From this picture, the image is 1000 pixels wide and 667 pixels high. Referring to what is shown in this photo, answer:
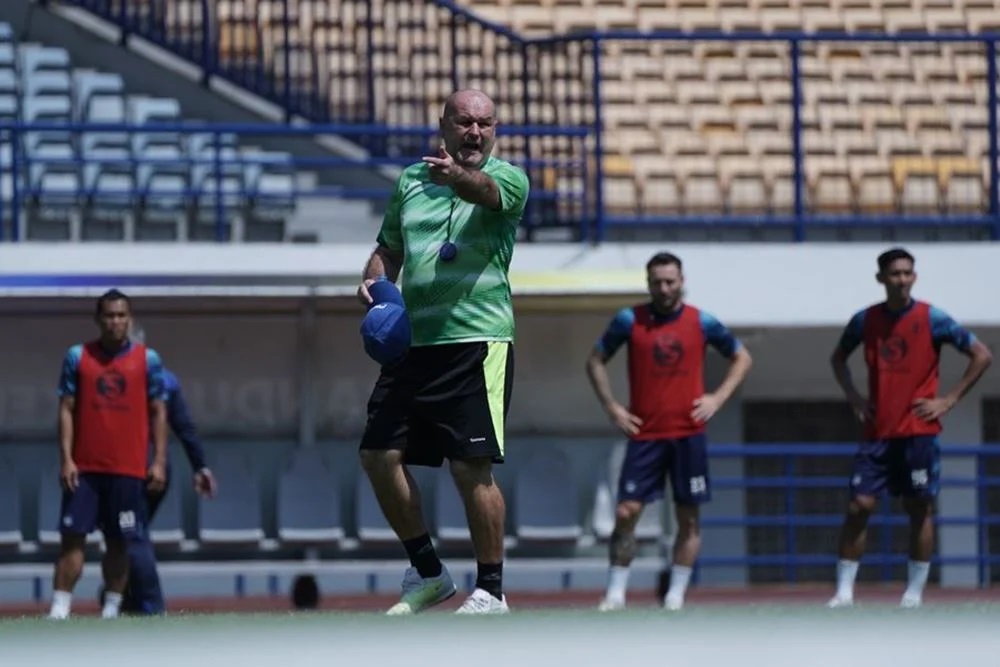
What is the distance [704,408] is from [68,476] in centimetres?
313

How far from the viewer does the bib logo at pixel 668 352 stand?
12359 millimetres

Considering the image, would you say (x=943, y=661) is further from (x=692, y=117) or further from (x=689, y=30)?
(x=689, y=30)

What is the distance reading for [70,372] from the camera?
1185 cm

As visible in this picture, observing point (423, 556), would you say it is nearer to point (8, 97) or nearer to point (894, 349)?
point (894, 349)

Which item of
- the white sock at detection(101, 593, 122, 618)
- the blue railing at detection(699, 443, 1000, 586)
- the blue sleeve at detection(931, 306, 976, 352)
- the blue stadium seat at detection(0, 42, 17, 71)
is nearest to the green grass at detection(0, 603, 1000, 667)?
the white sock at detection(101, 593, 122, 618)

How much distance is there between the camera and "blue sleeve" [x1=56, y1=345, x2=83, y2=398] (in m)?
11.8

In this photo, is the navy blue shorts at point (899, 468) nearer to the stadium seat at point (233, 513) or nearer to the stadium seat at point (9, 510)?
the stadium seat at point (233, 513)

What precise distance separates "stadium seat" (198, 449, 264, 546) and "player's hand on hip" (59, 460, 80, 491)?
12.0 feet

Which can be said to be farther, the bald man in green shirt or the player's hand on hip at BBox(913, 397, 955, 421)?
the player's hand on hip at BBox(913, 397, 955, 421)

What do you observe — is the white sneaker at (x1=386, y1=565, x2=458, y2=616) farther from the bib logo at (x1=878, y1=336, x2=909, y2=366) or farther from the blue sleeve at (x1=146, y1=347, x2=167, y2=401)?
the bib logo at (x1=878, y1=336, x2=909, y2=366)

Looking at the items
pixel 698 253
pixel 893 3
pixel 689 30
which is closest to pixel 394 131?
pixel 698 253

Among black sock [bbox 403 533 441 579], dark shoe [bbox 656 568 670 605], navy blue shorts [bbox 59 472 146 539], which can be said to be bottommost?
dark shoe [bbox 656 568 670 605]

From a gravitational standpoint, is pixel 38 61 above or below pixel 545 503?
above

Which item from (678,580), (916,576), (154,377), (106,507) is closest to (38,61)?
(154,377)
